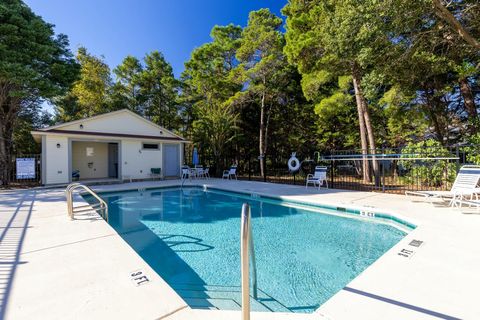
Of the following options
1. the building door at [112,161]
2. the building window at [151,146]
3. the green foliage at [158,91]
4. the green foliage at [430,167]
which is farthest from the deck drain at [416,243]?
the green foliage at [158,91]

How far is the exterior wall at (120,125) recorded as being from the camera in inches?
527

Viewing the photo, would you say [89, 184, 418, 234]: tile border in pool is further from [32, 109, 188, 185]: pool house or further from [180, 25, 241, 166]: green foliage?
→ [32, 109, 188, 185]: pool house

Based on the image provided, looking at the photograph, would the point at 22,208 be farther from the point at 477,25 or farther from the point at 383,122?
the point at 383,122

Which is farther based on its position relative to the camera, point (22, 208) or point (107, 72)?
point (107, 72)

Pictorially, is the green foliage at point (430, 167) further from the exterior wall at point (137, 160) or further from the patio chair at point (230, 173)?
the exterior wall at point (137, 160)

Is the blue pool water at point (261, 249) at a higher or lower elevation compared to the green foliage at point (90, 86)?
lower

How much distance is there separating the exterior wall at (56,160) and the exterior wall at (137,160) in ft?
9.06

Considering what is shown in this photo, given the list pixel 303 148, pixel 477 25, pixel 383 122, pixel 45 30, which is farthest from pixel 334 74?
pixel 45 30

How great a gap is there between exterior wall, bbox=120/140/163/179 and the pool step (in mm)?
12635

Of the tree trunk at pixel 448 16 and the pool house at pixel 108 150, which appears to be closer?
the tree trunk at pixel 448 16

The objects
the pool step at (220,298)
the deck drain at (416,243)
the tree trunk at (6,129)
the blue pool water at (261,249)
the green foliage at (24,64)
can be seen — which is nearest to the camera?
the pool step at (220,298)

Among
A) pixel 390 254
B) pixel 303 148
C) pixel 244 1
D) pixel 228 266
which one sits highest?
pixel 244 1

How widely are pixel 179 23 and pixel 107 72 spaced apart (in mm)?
8946

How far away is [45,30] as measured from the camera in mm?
13398
